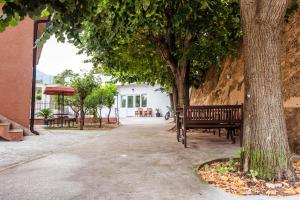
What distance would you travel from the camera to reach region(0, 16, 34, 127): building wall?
1045 centimetres

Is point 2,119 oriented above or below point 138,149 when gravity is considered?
above

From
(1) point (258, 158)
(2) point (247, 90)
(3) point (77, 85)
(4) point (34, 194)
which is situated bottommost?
(4) point (34, 194)

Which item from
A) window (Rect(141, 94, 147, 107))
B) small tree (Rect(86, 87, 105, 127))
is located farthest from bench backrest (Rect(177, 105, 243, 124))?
window (Rect(141, 94, 147, 107))

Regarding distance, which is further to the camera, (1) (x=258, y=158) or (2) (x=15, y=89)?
(2) (x=15, y=89)

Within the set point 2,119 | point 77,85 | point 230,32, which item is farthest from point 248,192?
point 77,85

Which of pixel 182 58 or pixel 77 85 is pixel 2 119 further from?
pixel 182 58

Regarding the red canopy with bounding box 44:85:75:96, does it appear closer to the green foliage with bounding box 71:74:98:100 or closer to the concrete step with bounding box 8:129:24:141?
the green foliage with bounding box 71:74:98:100

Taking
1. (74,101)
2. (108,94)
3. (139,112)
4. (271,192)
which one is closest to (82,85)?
(74,101)

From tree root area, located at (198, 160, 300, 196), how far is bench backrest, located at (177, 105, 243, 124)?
2862 millimetres

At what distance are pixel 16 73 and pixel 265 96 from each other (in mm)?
9059

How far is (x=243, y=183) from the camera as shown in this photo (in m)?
4.11

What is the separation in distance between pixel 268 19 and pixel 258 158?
1992 millimetres

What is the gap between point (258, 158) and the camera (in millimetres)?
4352

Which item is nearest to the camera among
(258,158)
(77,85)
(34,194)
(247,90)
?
(34,194)
